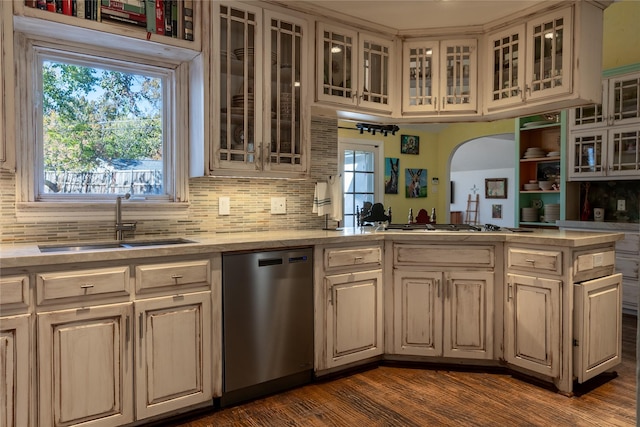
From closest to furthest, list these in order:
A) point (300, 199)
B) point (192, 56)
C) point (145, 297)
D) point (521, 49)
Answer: point (145, 297) → point (192, 56) → point (521, 49) → point (300, 199)

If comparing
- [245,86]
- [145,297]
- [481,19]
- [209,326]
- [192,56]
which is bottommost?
[209,326]

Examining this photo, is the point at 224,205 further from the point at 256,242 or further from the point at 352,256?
the point at 352,256

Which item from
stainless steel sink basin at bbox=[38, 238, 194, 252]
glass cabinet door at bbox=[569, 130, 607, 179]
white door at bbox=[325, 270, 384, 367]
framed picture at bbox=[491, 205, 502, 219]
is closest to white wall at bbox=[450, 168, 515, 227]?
framed picture at bbox=[491, 205, 502, 219]

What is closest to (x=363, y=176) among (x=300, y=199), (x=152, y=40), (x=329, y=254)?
(x=300, y=199)

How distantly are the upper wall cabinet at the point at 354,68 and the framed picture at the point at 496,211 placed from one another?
32.6 feet

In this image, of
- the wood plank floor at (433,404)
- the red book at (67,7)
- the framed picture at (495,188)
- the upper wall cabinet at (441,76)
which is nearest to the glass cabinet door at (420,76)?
the upper wall cabinet at (441,76)

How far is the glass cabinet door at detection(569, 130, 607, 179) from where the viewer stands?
174 inches

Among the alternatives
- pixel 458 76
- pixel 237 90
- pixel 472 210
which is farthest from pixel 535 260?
pixel 472 210

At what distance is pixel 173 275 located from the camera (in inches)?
82.8

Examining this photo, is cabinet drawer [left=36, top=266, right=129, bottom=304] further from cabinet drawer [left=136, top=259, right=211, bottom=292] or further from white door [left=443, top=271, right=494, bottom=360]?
white door [left=443, top=271, right=494, bottom=360]

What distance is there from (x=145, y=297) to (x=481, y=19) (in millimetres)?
2763

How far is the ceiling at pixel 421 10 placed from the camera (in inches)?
107

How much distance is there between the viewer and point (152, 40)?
2301mm

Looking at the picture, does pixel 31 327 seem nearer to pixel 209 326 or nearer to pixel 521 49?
pixel 209 326
